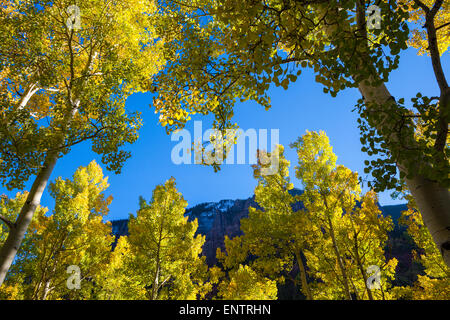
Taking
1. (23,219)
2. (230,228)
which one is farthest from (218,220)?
(23,219)

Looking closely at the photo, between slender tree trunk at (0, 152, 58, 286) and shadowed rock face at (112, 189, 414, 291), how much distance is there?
39627 mm

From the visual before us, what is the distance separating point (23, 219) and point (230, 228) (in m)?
72.9

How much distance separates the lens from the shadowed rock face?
4044 cm

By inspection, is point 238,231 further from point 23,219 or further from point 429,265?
point 23,219

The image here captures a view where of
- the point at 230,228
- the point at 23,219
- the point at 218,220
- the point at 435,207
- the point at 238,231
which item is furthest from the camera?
the point at 218,220

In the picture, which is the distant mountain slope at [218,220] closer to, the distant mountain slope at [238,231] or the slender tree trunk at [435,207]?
the distant mountain slope at [238,231]

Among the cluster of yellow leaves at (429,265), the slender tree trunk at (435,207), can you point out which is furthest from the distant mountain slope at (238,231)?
the slender tree trunk at (435,207)

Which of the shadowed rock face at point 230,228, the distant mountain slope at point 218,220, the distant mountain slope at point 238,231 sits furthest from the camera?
the distant mountain slope at point 218,220

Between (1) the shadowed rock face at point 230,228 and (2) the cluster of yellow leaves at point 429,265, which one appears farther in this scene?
(1) the shadowed rock face at point 230,228

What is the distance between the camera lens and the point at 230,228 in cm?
7300

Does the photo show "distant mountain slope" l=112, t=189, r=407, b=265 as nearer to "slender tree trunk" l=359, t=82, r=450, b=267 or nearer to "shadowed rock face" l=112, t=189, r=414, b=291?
"shadowed rock face" l=112, t=189, r=414, b=291

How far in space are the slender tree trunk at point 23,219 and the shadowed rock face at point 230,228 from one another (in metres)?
39.6

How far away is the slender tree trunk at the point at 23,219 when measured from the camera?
3.51m
